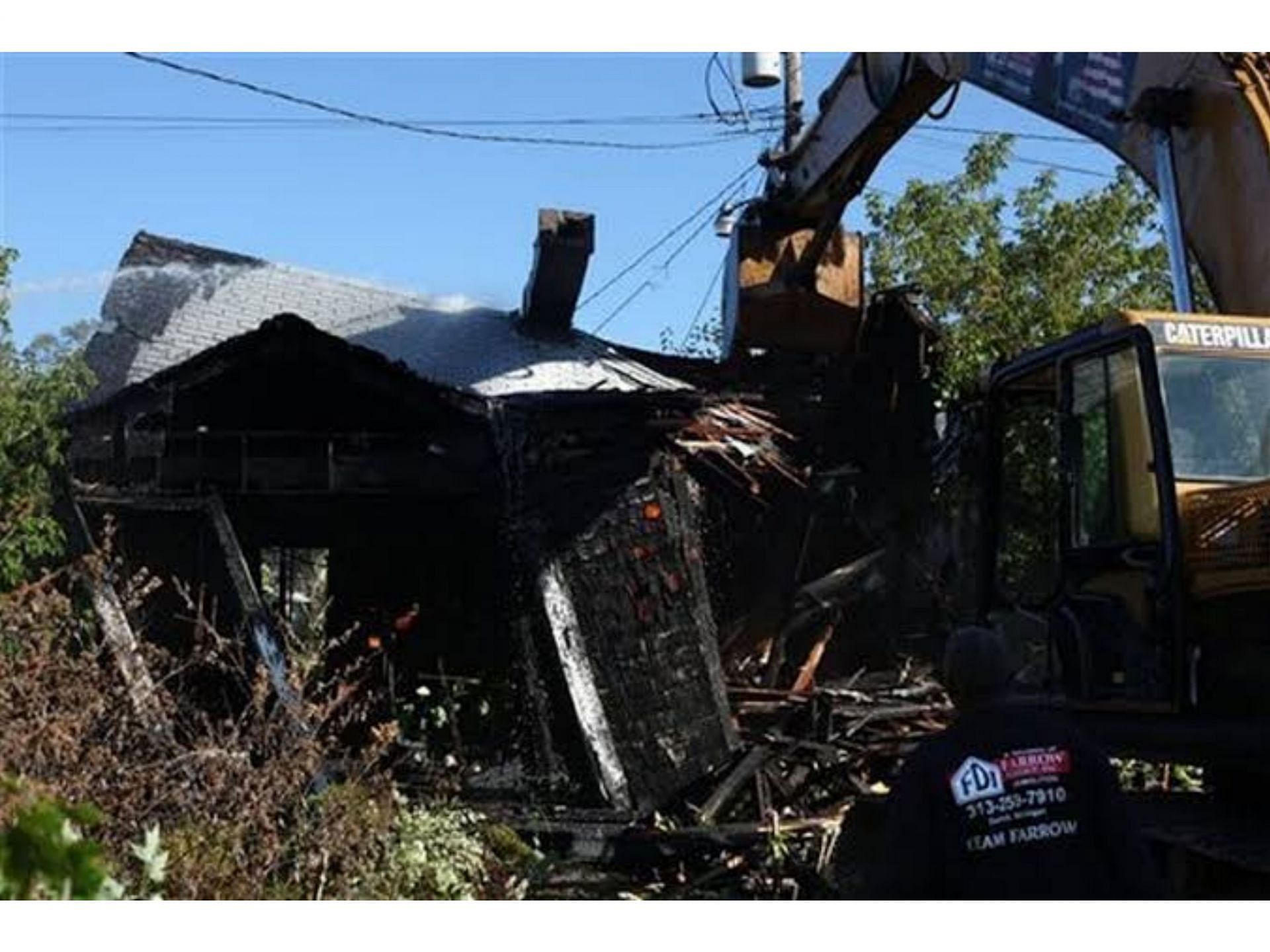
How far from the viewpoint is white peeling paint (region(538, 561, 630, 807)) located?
10320 millimetres

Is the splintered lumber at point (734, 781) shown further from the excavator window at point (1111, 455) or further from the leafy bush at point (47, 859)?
the leafy bush at point (47, 859)

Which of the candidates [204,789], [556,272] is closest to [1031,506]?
[204,789]

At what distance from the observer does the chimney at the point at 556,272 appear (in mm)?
17297

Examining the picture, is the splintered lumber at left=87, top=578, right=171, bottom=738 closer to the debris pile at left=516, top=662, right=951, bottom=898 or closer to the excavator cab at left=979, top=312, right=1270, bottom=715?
the debris pile at left=516, top=662, right=951, bottom=898

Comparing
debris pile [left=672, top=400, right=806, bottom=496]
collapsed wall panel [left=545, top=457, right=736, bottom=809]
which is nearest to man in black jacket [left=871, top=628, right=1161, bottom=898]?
collapsed wall panel [left=545, top=457, right=736, bottom=809]

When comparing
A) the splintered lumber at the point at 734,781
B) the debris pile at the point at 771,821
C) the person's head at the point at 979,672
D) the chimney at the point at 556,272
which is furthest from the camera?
the chimney at the point at 556,272

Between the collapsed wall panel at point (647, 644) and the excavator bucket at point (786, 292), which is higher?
the excavator bucket at point (786, 292)

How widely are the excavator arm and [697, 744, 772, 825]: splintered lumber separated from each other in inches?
156

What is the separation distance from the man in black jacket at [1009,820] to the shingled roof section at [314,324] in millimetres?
10894

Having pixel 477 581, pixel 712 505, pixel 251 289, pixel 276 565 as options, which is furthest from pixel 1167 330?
pixel 251 289

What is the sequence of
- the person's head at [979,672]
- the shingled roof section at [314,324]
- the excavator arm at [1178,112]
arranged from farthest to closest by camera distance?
the shingled roof section at [314,324] → the excavator arm at [1178,112] → the person's head at [979,672]

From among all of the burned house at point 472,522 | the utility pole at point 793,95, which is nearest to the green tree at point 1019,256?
the utility pole at point 793,95

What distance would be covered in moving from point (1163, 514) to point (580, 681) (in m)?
4.71

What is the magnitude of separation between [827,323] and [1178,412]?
17.8ft
